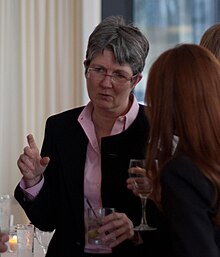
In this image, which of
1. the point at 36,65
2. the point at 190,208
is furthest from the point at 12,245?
the point at 36,65

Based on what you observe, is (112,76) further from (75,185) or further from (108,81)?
(75,185)

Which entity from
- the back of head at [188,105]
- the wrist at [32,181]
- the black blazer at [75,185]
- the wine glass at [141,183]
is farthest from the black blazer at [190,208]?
the wrist at [32,181]

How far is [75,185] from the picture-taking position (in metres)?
1.93

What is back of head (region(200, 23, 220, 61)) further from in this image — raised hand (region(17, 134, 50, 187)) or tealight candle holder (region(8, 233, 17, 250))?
tealight candle holder (region(8, 233, 17, 250))

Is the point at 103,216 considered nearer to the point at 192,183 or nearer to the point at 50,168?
the point at 50,168

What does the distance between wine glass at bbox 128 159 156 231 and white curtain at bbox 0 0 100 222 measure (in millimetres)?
2289

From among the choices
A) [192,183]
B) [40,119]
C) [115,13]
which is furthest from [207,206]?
[115,13]

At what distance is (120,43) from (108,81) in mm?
125

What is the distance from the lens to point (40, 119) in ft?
13.4

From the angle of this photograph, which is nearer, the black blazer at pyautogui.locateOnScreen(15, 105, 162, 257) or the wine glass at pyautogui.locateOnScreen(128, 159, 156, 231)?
the wine glass at pyautogui.locateOnScreen(128, 159, 156, 231)

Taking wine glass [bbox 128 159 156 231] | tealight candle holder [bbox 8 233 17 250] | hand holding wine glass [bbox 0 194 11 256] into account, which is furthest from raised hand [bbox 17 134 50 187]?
tealight candle holder [bbox 8 233 17 250]

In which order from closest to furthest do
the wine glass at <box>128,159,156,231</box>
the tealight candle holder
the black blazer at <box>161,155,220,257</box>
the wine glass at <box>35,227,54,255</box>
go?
1. the black blazer at <box>161,155,220,257</box>
2. the wine glass at <box>128,159,156,231</box>
3. the wine glass at <box>35,227,54,255</box>
4. the tealight candle holder

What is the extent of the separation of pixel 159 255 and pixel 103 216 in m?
0.19

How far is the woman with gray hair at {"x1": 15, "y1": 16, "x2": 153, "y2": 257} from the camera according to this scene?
1.92 meters
